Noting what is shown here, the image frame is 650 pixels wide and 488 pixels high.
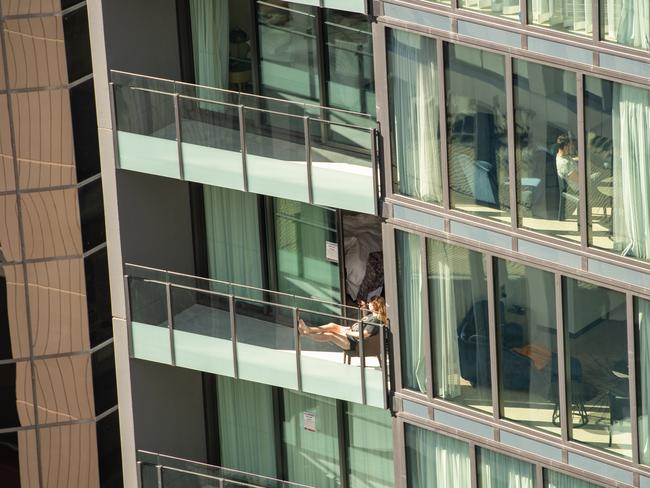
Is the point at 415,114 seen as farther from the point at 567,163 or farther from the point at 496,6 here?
the point at 567,163

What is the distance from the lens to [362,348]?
115 ft

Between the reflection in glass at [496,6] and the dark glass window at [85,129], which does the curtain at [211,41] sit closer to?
the dark glass window at [85,129]

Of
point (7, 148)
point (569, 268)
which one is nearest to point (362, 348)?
point (569, 268)

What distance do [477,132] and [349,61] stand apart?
354 centimetres

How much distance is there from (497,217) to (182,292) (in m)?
5.94

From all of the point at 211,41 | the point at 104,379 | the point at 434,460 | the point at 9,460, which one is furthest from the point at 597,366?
the point at 9,460

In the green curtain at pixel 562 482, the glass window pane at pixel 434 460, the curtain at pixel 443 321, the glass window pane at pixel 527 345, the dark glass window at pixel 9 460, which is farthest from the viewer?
the dark glass window at pixel 9 460

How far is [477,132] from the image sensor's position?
108 feet

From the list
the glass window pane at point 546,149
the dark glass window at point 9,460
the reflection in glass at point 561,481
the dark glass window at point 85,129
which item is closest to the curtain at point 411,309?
the glass window pane at point 546,149

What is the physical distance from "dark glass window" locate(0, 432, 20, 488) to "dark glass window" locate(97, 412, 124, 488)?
133 centimetres

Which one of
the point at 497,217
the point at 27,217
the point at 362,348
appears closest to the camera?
the point at 497,217

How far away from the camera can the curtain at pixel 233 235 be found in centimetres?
3778

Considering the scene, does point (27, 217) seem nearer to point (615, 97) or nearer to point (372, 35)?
point (372, 35)

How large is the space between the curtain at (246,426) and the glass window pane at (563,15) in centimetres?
938
